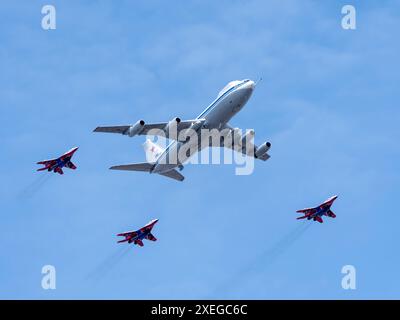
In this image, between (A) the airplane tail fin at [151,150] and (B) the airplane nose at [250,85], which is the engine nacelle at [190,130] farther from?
(A) the airplane tail fin at [151,150]

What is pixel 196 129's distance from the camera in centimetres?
11719

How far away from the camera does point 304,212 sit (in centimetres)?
12075

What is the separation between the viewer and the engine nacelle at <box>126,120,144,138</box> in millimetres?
116562

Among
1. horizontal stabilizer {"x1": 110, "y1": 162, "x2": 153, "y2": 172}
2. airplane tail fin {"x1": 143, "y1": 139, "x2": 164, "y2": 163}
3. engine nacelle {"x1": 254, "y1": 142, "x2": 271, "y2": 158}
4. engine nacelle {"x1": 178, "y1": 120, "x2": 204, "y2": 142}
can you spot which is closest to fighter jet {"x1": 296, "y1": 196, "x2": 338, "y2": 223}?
engine nacelle {"x1": 254, "y1": 142, "x2": 271, "y2": 158}

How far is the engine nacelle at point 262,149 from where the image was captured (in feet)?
424

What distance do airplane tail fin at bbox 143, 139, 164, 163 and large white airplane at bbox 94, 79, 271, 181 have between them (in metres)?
9.87

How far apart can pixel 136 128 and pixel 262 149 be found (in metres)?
22.3

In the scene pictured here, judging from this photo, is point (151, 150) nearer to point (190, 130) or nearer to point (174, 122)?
point (174, 122)

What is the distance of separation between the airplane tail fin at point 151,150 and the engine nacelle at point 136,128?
69.3 feet

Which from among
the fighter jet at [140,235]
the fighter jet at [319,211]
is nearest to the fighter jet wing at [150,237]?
the fighter jet at [140,235]

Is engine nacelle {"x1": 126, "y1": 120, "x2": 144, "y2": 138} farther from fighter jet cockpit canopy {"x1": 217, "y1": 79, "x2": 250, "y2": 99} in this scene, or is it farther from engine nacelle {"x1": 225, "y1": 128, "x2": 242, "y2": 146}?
engine nacelle {"x1": 225, "y1": 128, "x2": 242, "y2": 146}

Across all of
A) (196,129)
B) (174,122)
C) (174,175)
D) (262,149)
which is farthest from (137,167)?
(262,149)
